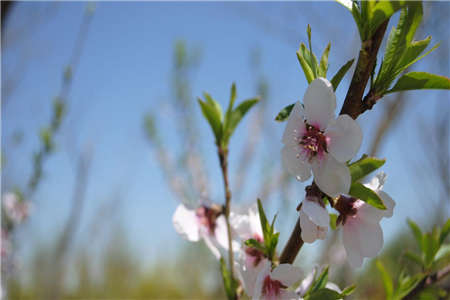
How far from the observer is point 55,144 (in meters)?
1.87

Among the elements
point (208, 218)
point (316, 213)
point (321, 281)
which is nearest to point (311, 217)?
point (316, 213)

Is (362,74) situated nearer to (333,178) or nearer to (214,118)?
(333,178)

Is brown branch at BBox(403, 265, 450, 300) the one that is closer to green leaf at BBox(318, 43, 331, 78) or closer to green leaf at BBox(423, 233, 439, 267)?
green leaf at BBox(423, 233, 439, 267)

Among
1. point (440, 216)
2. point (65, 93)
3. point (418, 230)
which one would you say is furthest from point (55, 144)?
point (440, 216)

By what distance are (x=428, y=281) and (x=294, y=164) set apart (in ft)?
0.89

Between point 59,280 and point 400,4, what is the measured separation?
2976mm

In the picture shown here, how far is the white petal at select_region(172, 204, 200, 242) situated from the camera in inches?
19.3

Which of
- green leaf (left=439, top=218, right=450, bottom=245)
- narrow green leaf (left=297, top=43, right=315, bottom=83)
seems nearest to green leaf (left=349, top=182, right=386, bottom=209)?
narrow green leaf (left=297, top=43, right=315, bottom=83)

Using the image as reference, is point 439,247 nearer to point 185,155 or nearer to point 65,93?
point 65,93

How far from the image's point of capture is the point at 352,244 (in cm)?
38

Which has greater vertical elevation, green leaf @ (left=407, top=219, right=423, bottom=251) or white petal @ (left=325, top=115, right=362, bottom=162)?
white petal @ (left=325, top=115, right=362, bottom=162)

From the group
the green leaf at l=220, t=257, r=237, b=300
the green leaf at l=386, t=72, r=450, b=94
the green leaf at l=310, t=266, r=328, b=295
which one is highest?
the green leaf at l=386, t=72, r=450, b=94

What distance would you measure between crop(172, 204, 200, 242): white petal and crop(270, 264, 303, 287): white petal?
16 cm

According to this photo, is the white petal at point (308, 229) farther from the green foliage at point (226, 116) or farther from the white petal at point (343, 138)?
the green foliage at point (226, 116)
